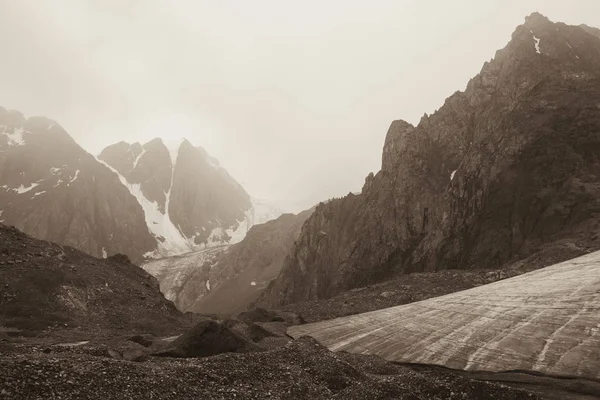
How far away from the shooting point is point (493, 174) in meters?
75.5

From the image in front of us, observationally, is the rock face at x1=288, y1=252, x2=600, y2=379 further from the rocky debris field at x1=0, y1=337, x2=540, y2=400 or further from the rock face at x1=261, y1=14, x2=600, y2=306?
the rock face at x1=261, y1=14, x2=600, y2=306

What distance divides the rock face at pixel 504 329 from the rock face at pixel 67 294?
24.2 metres

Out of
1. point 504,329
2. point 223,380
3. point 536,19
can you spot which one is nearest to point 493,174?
point 536,19

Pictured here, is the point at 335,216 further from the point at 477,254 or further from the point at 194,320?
the point at 194,320

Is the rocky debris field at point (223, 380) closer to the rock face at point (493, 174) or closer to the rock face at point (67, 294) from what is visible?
the rock face at point (67, 294)

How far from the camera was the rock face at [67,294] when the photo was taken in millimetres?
40806

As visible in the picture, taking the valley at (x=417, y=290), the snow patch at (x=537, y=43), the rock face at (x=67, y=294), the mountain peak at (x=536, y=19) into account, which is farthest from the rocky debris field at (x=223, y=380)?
the mountain peak at (x=536, y=19)

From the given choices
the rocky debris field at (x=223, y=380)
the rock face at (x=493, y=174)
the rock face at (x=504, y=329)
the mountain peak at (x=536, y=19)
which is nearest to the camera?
the rocky debris field at (x=223, y=380)

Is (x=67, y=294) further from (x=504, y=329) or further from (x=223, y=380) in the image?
(x=504, y=329)

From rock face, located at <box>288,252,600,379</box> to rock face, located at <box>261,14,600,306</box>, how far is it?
31.1 m

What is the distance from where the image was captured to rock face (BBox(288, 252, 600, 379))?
67.2ft

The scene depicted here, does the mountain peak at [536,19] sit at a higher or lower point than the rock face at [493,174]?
higher

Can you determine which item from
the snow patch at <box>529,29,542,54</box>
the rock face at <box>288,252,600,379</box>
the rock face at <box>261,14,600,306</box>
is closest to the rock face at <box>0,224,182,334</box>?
the rock face at <box>288,252,600,379</box>

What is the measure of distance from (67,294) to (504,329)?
1767 inches
